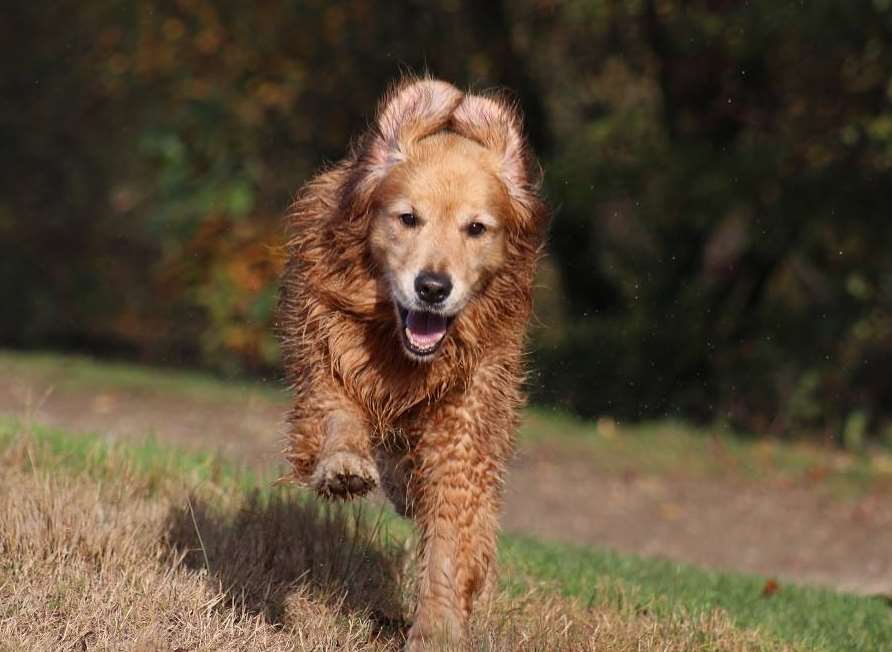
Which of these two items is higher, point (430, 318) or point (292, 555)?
point (430, 318)

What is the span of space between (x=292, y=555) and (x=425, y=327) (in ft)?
4.49

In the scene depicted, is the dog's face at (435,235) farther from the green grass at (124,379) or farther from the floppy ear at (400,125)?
the green grass at (124,379)

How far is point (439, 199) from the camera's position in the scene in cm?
582

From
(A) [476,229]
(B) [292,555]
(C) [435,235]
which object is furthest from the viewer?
(B) [292,555]

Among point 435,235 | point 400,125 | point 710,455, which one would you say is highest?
point 400,125

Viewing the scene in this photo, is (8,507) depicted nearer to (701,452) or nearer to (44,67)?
(701,452)

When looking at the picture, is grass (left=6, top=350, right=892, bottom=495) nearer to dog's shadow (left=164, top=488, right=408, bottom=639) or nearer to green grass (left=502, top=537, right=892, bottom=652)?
green grass (left=502, top=537, right=892, bottom=652)

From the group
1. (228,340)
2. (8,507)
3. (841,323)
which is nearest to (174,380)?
(228,340)

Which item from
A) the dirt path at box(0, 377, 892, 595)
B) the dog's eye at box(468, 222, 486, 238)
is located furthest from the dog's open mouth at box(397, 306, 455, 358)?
the dirt path at box(0, 377, 892, 595)

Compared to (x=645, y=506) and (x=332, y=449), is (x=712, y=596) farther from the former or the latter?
(x=645, y=506)

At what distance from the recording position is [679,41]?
16.8m

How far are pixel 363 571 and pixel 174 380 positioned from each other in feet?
35.5

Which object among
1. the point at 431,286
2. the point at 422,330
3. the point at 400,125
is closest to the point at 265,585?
the point at 422,330

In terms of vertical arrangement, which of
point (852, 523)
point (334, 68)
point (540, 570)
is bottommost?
point (852, 523)
